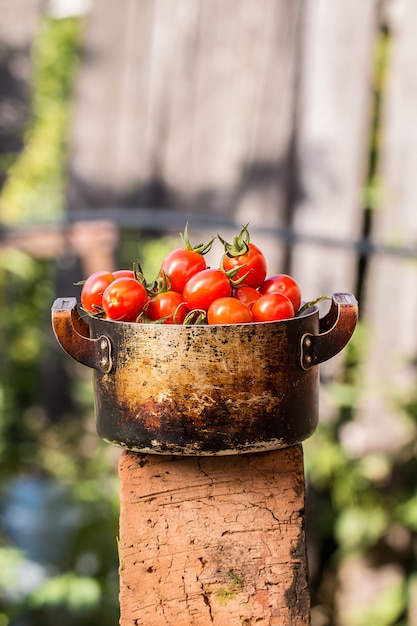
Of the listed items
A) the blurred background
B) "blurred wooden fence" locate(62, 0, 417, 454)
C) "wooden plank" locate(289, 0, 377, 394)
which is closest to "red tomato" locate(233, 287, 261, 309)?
the blurred background

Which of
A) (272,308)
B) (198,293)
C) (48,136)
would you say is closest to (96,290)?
(198,293)

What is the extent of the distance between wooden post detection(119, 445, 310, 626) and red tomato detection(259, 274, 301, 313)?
30cm

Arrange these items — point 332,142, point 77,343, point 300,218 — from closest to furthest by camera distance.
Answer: point 77,343, point 332,142, point 300,218

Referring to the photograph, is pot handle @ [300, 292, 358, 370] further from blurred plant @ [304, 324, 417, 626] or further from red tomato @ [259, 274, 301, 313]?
blurred plant @ [304, 324, 417, 626]

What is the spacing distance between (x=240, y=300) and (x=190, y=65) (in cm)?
268

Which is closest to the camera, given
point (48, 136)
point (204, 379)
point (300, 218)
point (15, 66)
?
point (204, 379)

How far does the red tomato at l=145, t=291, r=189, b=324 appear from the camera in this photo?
1553mm

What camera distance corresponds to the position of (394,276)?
3477 millimetres

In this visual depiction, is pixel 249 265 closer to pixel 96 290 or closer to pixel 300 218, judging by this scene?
pixel 96 290

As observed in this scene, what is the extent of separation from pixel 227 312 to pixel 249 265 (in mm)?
149

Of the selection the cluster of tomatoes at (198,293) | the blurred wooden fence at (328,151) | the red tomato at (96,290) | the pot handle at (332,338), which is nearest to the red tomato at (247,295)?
the cluster of tomatoes at (198,293)

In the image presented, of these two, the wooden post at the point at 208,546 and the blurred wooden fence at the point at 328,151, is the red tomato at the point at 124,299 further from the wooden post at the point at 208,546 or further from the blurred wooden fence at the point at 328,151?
the blurred wooden fence at the point at 328,151

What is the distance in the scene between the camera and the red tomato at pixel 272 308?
59.8 inches

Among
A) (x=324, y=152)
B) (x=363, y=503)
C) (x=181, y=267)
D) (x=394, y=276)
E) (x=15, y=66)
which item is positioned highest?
(x=15, y=66)
